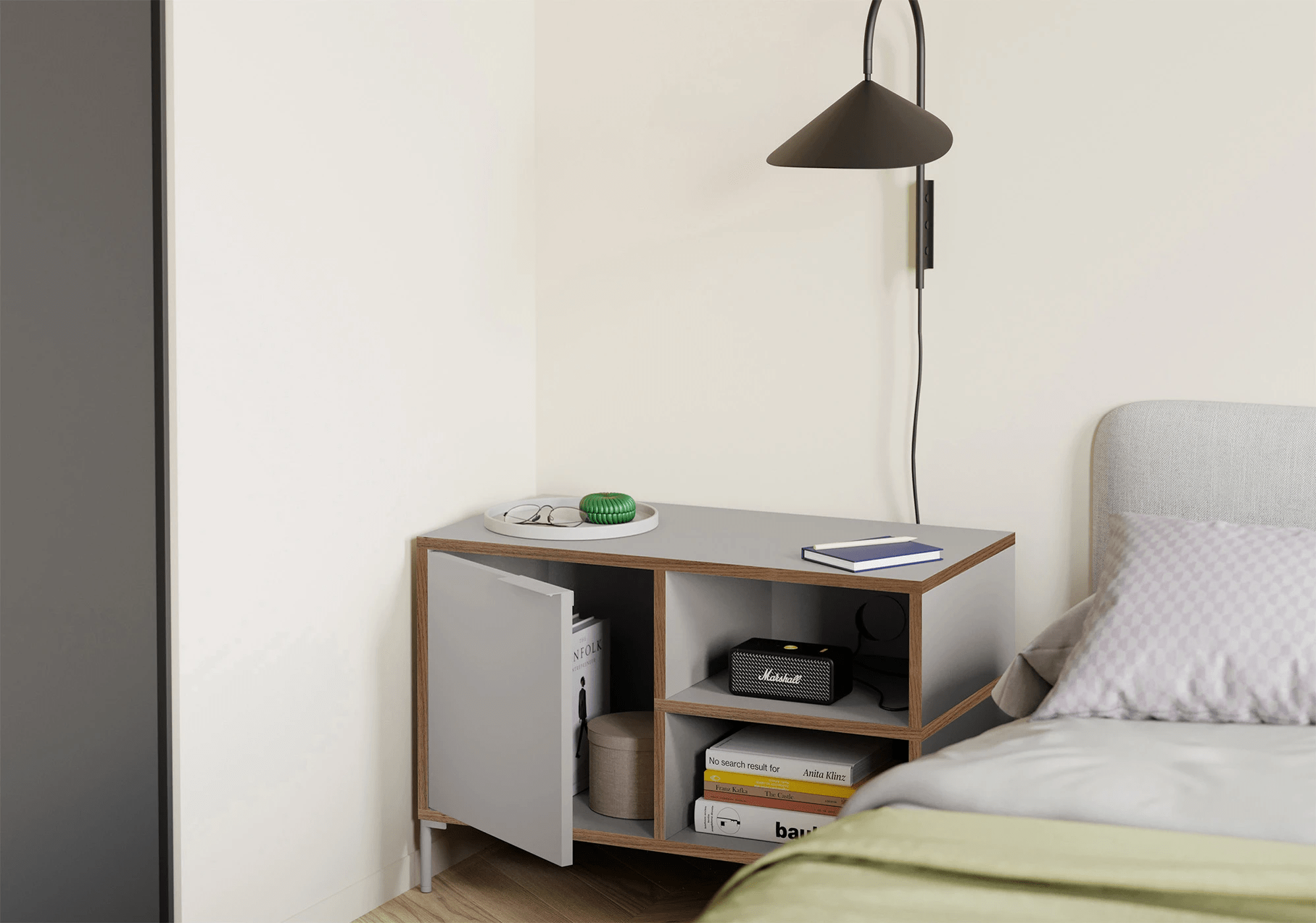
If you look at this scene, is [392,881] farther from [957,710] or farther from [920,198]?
[920,198]

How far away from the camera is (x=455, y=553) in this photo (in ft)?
7.65

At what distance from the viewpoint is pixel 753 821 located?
212 centimetres

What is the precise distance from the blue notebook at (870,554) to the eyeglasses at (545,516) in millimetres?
523

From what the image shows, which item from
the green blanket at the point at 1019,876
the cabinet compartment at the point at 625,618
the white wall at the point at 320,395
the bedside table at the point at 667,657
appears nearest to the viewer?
the green blanket at the point at 1019,876

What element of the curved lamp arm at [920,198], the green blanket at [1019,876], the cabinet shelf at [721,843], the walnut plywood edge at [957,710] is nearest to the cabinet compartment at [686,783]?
the cabinet shelf at [721,843]

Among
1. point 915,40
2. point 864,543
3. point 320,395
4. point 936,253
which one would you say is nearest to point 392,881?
point 320,395

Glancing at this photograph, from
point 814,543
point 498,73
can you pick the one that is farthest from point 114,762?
point 498,73

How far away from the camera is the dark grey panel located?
1695mm

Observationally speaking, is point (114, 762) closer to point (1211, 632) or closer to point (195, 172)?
point (195, 172)

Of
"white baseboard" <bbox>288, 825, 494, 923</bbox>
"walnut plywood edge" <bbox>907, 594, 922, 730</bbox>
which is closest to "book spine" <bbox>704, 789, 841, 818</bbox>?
"walnut plywood edge" <bbox>907, 594, 922, 730</bbox>

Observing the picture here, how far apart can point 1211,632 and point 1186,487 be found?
1.76 feet

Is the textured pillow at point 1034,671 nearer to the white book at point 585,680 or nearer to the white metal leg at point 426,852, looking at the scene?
the white book at point 585,680

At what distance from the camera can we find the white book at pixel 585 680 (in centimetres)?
234

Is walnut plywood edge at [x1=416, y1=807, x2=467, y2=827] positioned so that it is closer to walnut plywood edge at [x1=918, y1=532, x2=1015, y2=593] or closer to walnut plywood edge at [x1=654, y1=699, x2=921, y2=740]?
walnut plywood edge at [x1=654, y1=699, x2=921, y2=740]
